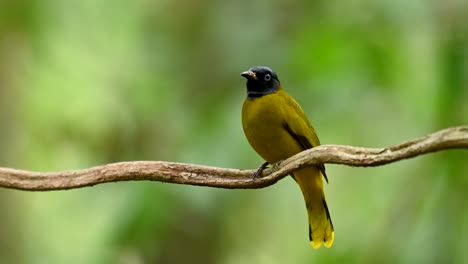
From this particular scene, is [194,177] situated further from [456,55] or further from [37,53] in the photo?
[37,53]

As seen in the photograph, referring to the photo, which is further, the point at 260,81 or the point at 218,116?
the point at 218,116

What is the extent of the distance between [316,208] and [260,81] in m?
0.76

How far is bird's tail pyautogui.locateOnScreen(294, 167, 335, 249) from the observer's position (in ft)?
13.3

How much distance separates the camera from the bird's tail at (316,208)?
4.04m

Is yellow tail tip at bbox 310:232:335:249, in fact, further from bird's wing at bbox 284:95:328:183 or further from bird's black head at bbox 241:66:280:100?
bird's black head at bbox 241:66:280:100

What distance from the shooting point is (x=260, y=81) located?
4.29m

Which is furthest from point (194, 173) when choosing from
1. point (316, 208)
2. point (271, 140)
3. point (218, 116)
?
point (218, 116)

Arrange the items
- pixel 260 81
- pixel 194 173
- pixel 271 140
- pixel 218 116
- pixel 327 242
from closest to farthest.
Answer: pixel 194 173 → pixel 271 140 → pixel 327 242 → pixel 260 81 → pixel 218 116

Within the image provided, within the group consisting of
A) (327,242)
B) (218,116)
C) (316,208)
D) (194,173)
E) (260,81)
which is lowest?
(327,242)

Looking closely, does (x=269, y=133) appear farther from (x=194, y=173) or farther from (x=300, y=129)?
(x=194, y=173)

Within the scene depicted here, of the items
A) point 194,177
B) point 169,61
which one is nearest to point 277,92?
point 194,177

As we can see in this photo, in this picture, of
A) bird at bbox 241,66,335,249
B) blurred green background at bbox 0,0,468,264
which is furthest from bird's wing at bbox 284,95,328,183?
blurred green background at bbox 0,0,468,264

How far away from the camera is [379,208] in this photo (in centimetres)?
592

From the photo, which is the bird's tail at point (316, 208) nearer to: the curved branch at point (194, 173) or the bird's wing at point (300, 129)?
the bird's wing at point (300, 129)
